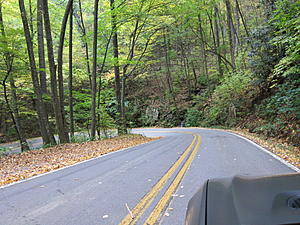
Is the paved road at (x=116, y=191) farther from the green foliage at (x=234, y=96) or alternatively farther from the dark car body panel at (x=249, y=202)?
the green foliage at (x=234, y=96)

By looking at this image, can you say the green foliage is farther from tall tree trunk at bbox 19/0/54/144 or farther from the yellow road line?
the yellow road line

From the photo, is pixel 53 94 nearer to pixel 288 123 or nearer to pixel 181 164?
pixel 181 164

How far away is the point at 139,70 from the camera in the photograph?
33844mm

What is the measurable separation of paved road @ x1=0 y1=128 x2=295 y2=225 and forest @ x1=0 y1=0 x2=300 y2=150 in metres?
5.08

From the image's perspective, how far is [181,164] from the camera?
6.01m

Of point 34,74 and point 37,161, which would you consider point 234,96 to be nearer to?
point 34,74

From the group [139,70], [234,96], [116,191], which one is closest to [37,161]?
[116,191]

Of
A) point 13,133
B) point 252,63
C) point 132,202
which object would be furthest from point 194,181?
point 13,133

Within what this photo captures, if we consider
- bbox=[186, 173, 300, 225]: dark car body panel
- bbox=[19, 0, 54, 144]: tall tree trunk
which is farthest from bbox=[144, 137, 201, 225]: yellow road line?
bbox=[19, 0, 54, 144]: tall tree trunk

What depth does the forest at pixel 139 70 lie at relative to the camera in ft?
39.0

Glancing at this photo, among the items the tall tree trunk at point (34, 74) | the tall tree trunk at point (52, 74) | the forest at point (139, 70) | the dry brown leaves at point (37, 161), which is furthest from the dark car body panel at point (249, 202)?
the tall tree trunk at point (34, 74)

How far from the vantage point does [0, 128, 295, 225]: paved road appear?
3031 millimetres

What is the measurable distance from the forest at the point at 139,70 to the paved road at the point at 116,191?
5.08m

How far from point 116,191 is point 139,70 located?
30.9m
